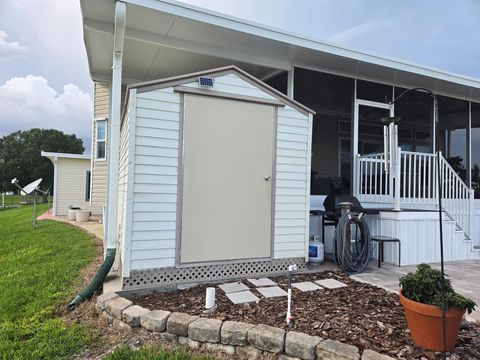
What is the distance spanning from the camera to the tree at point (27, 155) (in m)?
41.1

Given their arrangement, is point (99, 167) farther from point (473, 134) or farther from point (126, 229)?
point (473, 134)

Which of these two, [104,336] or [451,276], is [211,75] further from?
[451,276]

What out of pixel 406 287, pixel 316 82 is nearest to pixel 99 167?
pixel 316 82

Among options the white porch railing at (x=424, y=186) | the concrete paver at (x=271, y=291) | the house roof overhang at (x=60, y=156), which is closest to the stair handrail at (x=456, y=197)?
the white porch railing at (x=424, y=186)

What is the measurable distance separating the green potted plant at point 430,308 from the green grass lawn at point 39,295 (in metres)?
2.27

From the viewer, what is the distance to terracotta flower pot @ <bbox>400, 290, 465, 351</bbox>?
1.96m

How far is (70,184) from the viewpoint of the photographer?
1367 cm

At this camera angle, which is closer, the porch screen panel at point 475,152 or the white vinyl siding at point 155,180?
the white vinyl siding at point 155,180

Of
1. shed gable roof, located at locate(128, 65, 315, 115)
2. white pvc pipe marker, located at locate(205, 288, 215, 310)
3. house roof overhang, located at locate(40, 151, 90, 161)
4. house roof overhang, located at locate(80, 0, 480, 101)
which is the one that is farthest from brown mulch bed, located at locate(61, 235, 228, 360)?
house roof overhang, located at locate(40, 151, 90, 161)

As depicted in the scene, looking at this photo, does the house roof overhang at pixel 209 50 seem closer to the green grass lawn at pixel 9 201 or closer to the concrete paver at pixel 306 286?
the concrete paver at pixel 306 286

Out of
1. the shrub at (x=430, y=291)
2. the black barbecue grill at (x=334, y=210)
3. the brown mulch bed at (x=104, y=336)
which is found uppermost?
the black barbecue grill at (x=334, y=210)

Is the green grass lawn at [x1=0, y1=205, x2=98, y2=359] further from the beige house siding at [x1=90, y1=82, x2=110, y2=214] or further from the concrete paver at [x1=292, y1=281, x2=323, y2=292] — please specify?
the beige house siding at [x1=90, y1=82, x2=110, y2=214]

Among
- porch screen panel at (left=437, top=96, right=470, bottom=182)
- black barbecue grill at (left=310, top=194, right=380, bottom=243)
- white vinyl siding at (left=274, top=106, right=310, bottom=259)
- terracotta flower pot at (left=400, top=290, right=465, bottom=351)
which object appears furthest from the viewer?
porch screen panel at (left=437, top=96, right=470, bottom=182)

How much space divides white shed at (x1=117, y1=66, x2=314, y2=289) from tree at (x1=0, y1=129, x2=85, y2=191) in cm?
4325
